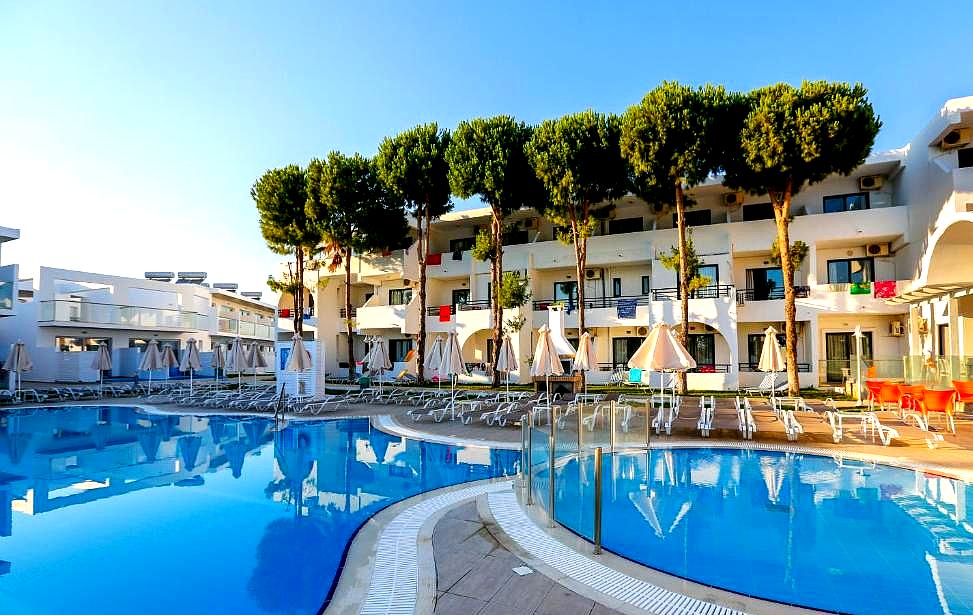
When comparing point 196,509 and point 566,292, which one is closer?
point 196,509

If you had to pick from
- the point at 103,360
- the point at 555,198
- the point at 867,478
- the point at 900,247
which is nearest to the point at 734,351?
the point at 900,247

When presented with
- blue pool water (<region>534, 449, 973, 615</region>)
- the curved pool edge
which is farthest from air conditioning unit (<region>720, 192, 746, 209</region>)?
the curved pool edge

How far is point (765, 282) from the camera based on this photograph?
23922 mm

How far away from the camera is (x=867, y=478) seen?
8.96 metres

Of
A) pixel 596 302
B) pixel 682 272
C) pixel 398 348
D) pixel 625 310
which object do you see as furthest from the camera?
pixel 398 348

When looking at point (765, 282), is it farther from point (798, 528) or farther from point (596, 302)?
point (798, 528)

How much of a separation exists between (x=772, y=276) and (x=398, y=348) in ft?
67.6

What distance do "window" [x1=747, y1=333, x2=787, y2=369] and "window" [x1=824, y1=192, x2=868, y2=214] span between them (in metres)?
5.97

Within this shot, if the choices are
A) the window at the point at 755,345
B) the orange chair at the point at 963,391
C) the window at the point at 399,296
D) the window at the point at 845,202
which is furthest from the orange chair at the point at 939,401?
the window at the point at 399,296

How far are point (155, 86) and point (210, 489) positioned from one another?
11.4 metres

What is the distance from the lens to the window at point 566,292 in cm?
2722

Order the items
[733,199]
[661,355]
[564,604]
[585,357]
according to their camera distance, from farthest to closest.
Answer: [733,199] → [585,357] → [661,355] → [564,604]

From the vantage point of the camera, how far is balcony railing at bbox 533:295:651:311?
24688 millimetres

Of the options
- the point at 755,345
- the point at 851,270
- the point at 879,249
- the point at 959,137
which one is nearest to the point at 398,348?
the point at 755,345
